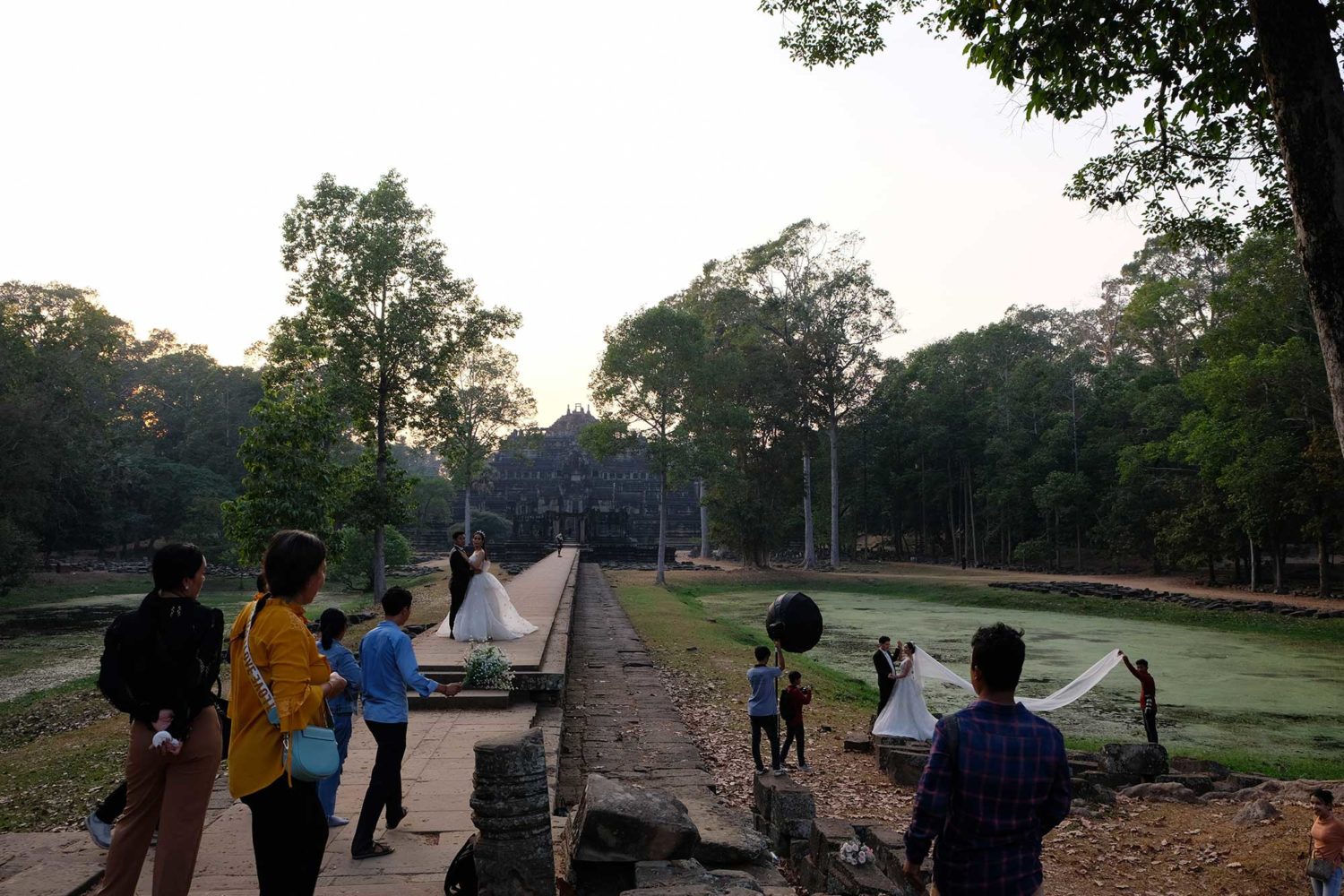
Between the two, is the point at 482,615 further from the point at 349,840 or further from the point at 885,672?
the point at 349,840

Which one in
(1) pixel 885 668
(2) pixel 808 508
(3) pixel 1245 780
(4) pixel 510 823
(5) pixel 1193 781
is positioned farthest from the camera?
(2) pixel 808 508

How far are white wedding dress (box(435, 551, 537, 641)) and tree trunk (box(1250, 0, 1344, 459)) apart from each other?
9.00m

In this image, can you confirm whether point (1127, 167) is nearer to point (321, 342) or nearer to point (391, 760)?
point (391, 760)

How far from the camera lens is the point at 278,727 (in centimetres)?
281

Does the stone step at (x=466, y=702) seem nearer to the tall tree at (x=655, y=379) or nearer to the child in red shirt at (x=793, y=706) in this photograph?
the child in red shirt at (x=793, y=706)

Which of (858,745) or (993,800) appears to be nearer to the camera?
(993,800)

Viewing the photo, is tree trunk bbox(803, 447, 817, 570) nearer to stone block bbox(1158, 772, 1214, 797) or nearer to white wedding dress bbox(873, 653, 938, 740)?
white wedding dress bbox(873, 653, 938, 740)

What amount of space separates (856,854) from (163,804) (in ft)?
11.8

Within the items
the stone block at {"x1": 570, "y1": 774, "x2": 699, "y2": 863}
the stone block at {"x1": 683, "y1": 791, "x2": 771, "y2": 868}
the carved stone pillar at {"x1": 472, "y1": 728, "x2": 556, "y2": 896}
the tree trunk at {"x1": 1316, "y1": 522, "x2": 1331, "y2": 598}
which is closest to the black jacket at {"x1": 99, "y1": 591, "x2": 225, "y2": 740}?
the carved stone pillar at {"x1": 472, "y1": 728, "x2": 556, "y2": 896}

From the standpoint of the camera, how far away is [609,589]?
90.8ft

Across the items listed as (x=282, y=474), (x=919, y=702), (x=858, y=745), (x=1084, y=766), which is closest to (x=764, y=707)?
(x=858, y=745)

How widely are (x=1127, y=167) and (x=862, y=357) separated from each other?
27.9 metres

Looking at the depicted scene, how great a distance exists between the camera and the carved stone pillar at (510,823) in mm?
3621

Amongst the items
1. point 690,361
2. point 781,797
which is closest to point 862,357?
point 690,361
